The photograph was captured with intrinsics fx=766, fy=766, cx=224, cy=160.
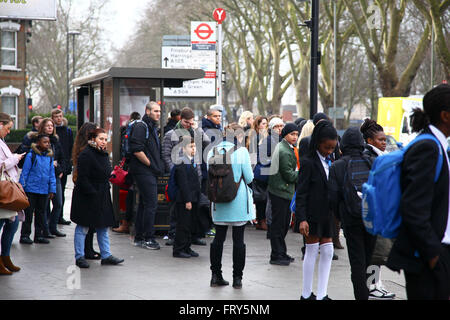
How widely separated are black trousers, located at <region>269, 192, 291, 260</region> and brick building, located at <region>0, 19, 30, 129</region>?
34.1 meters

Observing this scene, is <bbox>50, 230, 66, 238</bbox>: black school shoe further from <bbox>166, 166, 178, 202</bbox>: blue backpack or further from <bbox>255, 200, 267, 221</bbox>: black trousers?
<bbox>255, 200, 267, 221</bbox>: black trousers

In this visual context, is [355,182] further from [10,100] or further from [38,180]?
[10,100]

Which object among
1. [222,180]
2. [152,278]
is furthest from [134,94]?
[222,180]

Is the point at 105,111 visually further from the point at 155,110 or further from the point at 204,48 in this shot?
the point at 204,48

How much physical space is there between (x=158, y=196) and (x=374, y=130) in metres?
4.74

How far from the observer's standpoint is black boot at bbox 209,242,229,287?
7.76 metres

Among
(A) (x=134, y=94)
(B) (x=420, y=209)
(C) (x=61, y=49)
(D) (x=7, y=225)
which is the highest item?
(C) (x=61, y=49)

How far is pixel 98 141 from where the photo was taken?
352 inches

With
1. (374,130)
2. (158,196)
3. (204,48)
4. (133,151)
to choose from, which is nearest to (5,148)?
(133,151)

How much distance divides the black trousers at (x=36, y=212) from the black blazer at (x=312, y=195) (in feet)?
15.9

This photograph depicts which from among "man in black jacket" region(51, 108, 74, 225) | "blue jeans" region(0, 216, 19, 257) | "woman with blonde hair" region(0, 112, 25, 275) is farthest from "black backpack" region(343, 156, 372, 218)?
"man in black jacket" region(51, 108, 74, 225)

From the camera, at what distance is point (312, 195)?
6.85m

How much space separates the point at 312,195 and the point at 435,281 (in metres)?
2.86
